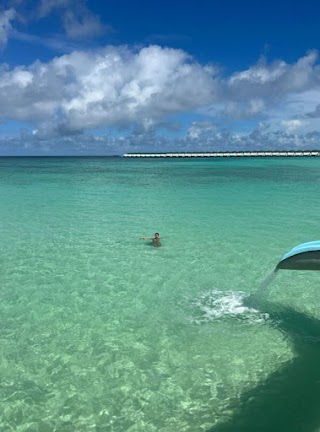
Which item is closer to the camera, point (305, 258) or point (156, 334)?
point (305, 258)

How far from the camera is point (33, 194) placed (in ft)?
119

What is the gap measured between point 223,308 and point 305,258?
138 inches

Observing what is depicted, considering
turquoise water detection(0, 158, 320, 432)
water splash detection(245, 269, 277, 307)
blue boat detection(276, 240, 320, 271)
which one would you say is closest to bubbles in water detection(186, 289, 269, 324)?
turquoise water detection(0, 158, 320, 432)

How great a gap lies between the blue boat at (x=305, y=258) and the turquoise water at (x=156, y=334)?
2003mm

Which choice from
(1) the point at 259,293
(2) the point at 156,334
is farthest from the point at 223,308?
(2) the point at 156,334

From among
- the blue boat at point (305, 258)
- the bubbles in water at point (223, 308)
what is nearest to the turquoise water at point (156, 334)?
the bubbles in water at point (223, 308)

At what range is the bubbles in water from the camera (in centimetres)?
988

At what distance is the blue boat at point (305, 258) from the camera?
7551 mm

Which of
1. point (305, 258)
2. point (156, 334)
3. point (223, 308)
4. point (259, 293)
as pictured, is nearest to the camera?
point (305, 258)

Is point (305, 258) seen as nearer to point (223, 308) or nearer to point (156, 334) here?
point (223, 308)

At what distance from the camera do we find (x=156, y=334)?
9.12 m

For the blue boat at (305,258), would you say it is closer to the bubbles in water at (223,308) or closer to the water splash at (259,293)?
the bubbles in water at (223,308)

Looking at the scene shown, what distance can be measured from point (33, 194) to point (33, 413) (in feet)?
104

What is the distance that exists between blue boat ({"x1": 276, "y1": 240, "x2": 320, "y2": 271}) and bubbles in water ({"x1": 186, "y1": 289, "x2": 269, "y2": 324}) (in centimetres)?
250
